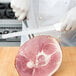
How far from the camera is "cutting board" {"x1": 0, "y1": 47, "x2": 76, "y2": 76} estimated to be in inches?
36.7

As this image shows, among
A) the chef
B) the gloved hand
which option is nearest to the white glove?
the chef

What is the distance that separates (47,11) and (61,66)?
30cm

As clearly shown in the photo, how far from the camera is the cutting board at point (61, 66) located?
933 mm

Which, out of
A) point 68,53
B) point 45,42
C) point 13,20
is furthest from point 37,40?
point 13,20

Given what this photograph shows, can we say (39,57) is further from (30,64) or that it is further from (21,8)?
(21,8)

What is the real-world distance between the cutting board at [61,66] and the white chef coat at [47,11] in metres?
0.17

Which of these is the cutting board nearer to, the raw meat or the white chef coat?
the raw meat

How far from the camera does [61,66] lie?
3.16ft

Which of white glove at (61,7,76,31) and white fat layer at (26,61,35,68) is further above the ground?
white glove at (61,7,76,31)

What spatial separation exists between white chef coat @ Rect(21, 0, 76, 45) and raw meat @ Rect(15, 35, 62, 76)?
167 mm

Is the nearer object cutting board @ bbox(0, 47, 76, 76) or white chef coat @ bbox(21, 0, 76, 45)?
cutting board @ bbox(0, 47, 76, 76)

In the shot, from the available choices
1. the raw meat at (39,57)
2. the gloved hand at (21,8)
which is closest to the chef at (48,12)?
the gloved hand at (21,8)

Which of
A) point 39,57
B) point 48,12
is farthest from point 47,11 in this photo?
point 39,57

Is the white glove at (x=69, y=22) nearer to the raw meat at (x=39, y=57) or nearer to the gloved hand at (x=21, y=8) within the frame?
the raw meat at (x=39, y=57)
